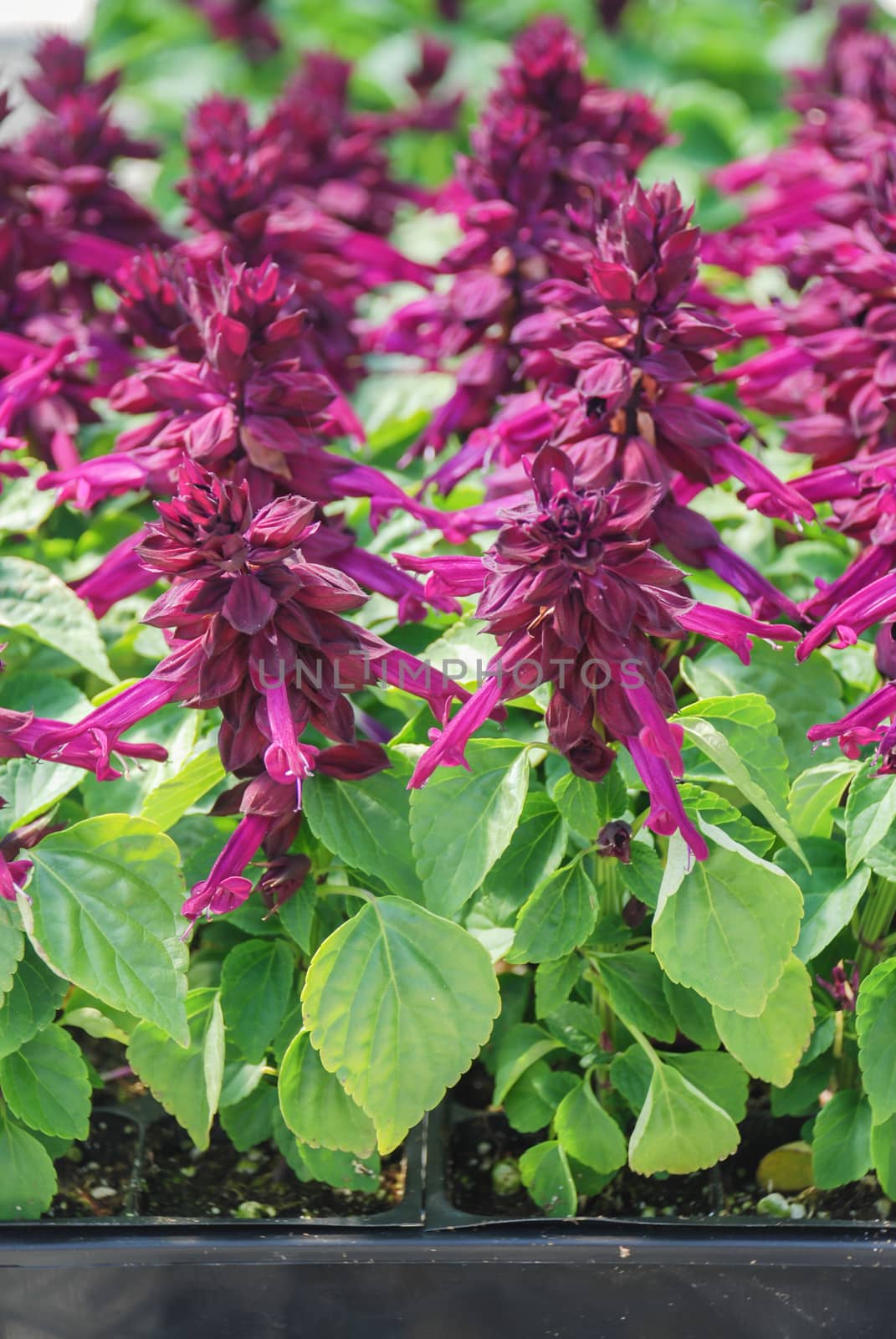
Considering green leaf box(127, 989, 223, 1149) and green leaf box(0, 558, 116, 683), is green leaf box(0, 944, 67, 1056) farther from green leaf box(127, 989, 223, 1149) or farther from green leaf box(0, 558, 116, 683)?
green leaf box(0, 558, 116, 683)

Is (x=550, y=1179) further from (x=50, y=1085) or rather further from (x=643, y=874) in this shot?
(x=50, y=1085)

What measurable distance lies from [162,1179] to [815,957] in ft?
1.67

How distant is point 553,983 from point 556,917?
0.23 ft

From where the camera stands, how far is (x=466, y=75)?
9.50 feet

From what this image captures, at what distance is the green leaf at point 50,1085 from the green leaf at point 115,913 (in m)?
0.09

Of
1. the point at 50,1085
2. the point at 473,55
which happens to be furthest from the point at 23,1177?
A: the point at 473,55

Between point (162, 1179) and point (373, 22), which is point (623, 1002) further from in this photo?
point (373, 22)

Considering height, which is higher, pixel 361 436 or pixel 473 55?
pixel 473 55

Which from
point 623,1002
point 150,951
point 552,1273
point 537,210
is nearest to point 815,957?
point 623,1002

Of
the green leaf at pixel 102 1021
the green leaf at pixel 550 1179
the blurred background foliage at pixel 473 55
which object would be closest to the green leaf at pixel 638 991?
the green leaf at pixel 550 1179

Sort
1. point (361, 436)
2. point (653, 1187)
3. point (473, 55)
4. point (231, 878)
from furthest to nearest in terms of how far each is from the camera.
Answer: point (473, 55), point (361, 436), point (653, 1187), point (231, 878)

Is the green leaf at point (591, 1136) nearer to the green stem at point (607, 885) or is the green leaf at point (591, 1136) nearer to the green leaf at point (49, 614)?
→ the green stem at point (607, 885)

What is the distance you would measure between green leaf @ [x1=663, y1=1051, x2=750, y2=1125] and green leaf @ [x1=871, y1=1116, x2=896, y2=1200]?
0.30ft

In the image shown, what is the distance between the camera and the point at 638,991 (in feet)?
3.14
